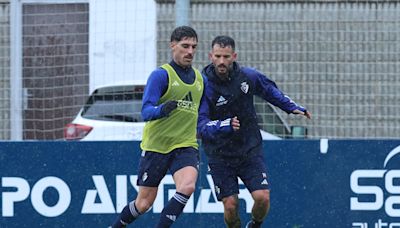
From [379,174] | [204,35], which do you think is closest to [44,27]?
[204,35]

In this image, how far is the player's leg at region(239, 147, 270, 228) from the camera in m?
13.6

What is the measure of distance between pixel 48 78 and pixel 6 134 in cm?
78

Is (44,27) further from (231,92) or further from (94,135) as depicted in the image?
(231,92)

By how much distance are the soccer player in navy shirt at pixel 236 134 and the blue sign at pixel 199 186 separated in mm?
1263

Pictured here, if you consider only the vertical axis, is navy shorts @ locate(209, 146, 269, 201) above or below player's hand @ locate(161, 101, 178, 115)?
below

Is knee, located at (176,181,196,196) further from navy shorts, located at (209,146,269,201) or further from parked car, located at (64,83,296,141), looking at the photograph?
parked car, located at (64,83,296,141)

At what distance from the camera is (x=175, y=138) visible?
13.2 m

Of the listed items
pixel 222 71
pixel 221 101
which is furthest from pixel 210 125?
pixel 222 71

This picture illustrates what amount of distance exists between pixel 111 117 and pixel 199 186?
162 centimetres

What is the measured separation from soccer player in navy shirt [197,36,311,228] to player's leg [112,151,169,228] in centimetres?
50

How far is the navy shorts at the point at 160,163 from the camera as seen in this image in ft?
Result: 43.5

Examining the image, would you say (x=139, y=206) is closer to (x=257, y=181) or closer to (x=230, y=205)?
(x=230, y=205)

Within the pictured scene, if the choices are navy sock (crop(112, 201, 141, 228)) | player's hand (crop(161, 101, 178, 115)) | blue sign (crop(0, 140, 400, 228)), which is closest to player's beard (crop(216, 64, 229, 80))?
player's hand (crop(161, 101, 178, 115))

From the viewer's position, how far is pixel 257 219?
13750 mm
